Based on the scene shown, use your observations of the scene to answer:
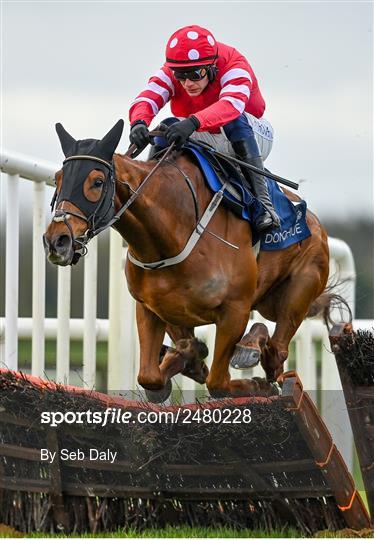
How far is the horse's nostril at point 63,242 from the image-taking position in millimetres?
4645

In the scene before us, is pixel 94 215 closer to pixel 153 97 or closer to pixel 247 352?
pixel 153 97

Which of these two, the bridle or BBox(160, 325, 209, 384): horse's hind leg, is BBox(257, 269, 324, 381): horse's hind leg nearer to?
BBox(160, 325, 209, 384): horse's hind leg

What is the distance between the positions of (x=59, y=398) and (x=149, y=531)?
0.69 metres

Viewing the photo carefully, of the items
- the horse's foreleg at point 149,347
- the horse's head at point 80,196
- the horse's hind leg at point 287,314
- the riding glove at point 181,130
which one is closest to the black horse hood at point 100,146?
the horse's head at point 80,196

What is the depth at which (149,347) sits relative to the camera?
557 centimetres

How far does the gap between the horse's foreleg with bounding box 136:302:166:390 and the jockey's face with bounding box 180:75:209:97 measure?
103 cm

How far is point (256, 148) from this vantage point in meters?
5.70

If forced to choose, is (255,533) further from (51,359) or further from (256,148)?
(51,359)

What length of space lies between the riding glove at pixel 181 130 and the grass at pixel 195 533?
167cm

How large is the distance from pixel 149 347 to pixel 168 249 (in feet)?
1.78

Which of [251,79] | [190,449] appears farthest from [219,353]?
[251,79]

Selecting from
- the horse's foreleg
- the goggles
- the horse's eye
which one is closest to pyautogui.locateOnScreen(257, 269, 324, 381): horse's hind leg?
the horse's foreleg

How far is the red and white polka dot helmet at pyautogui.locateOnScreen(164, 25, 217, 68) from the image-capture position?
5.37 m

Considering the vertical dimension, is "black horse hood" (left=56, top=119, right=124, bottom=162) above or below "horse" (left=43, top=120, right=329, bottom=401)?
above
